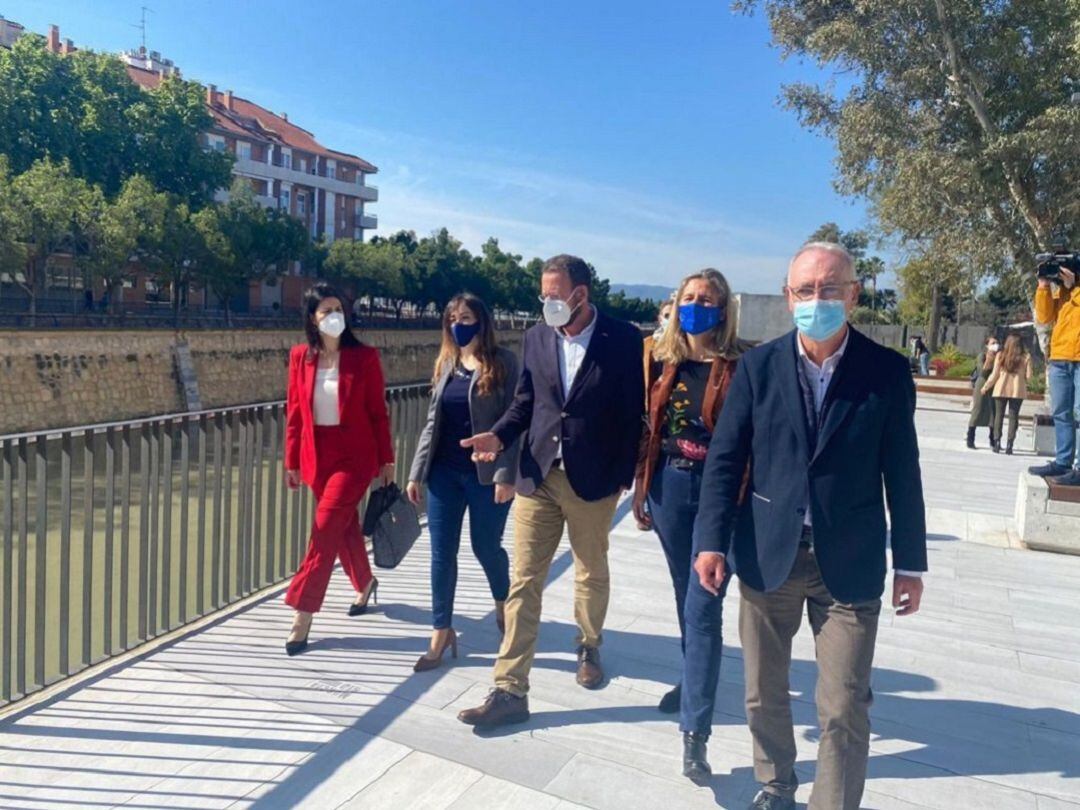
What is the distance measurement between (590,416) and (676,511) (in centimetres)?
53

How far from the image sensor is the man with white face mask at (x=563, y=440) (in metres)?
3.58

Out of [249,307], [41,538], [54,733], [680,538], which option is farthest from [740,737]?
[249,307]

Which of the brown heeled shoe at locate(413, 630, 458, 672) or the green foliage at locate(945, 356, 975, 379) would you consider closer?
the brown heeled shoe at locate(413, 630, 458, 672)

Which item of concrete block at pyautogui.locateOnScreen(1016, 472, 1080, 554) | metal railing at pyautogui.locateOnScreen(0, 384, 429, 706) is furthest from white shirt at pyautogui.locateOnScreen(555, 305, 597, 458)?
concrete block at pyautogui.locateOnScreen(1016, 472, 1080, 554)

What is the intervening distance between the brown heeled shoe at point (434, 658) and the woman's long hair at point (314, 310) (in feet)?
5.05

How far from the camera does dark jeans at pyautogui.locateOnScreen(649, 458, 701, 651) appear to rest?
3.37 meters

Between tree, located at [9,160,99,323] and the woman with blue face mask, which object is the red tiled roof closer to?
tree, located at [9,160,99,323]

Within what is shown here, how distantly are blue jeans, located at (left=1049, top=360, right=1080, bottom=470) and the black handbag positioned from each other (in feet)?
17.5

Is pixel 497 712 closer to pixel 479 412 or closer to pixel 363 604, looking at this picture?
pixel 479 412

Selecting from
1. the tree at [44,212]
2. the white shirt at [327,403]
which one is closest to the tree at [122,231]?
the tree at [44,212]

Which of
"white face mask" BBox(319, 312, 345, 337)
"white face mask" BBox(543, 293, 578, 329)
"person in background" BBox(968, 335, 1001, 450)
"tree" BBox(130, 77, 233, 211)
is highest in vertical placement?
"tree" BBox(130, 77, 233, 211)

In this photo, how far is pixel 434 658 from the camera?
160 inches

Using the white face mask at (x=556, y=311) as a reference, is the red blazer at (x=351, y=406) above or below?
below

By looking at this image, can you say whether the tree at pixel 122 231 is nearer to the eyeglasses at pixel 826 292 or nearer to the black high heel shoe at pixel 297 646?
the black high heel shoe at pixel 297 646
